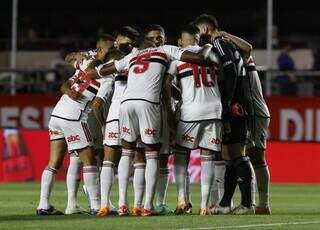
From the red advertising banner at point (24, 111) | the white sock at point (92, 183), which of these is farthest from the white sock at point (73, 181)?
the red advertising banner at point (24, 111)

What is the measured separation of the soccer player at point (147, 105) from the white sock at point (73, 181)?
105 centimetres

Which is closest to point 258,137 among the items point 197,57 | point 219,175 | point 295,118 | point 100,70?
point 219,175

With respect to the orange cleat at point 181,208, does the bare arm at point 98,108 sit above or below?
above

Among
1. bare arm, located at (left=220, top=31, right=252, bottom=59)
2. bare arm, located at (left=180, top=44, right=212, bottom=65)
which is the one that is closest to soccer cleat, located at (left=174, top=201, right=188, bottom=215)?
bare arm, located at (left=180, top=44, right=212, bottom=65)

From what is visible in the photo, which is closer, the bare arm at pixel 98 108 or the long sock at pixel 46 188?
the bare arm at pixel 98 108

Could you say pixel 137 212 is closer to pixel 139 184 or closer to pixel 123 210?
pixel 123 210

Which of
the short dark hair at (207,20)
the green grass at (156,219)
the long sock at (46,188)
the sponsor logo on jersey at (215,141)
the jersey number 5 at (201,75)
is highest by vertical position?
the short dark hair at (207,20)

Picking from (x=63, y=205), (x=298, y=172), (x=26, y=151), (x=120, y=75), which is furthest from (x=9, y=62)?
(x=120, y=75)

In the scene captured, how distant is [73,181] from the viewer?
16.0m

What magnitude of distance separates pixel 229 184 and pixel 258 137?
2.50ft

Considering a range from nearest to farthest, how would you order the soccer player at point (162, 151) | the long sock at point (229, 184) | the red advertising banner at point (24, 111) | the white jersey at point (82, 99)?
the soccer player at point (162, 151)
the long sock at point (229, 184)
the white jersey at point (82, 99)
the red advertising banner at point (24, 111)

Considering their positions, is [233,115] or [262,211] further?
[262,211]

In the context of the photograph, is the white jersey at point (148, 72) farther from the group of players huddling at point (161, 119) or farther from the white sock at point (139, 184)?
the white sock at point (139, 184)

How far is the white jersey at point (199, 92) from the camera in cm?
1524
